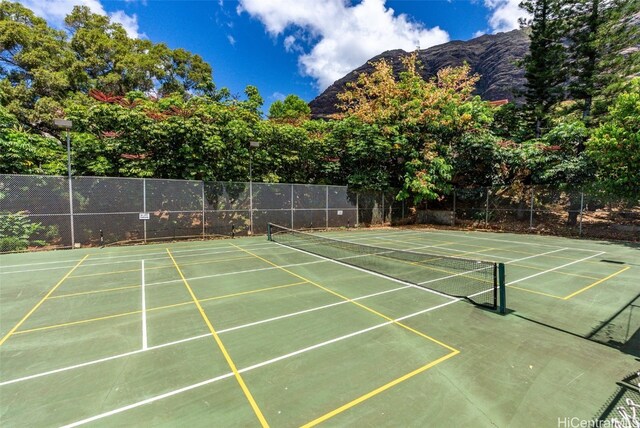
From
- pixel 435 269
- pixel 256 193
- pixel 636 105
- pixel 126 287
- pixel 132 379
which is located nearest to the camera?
pixel 132 379

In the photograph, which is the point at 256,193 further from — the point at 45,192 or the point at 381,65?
the point at 381,65

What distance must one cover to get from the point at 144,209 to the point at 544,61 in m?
27.7

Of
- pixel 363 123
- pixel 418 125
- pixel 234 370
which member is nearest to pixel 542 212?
pixel 418 125

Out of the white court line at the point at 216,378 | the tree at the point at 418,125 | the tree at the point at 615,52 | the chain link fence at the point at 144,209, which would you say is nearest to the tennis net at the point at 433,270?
the white court line at the point at 216,378

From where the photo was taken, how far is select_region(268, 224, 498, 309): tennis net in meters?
6.22

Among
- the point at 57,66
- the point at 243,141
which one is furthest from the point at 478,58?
the point at 57,66

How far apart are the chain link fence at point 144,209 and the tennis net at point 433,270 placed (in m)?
5.46

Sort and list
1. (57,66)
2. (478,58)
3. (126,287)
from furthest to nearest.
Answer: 1. (478,58)
2. (57,66)
3. (126,287)

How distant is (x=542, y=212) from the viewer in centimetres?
1819

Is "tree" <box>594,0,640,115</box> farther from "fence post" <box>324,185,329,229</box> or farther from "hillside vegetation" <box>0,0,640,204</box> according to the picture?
"fence post" <box>324,185,329,229</box>

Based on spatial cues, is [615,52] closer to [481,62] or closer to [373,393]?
[373,393]

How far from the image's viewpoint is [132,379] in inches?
131

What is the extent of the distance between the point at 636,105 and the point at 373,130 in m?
13.7

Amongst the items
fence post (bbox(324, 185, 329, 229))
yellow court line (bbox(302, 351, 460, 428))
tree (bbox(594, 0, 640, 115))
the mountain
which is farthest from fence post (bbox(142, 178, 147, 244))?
the mountain
